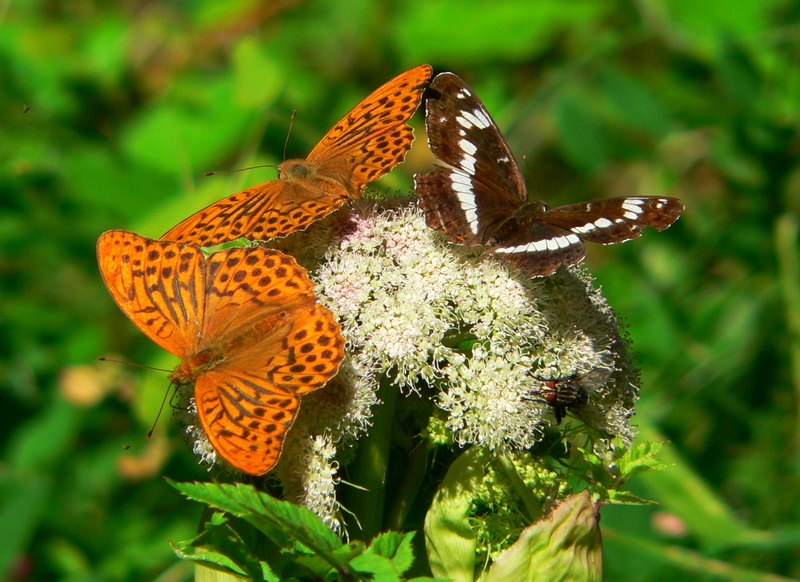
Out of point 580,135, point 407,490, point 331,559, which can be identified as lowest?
point 407,490

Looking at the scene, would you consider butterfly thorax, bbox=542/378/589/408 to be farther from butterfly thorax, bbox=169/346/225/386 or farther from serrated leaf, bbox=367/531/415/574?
butterfly thorax, bbox=169/346/225/386

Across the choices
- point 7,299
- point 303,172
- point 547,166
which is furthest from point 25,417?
point 547,166

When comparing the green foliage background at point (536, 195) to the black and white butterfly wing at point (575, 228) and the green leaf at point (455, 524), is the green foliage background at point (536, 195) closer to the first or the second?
the black and white butterfly wing at point (575, 228)

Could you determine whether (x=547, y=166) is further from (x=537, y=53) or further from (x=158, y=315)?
(x=158, y=315)

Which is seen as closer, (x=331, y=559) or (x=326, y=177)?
(x=331, y=559)

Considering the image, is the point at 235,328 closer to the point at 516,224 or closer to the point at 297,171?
the point at 297,171

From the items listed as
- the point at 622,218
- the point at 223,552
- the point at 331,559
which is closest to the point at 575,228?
the point at 622,218

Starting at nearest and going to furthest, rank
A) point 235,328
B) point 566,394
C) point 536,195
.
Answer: point 566,394
point 235,328
point 536,195

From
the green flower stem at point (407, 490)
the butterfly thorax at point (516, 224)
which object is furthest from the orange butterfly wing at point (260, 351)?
the butterfly thorax at point (516, 224)
